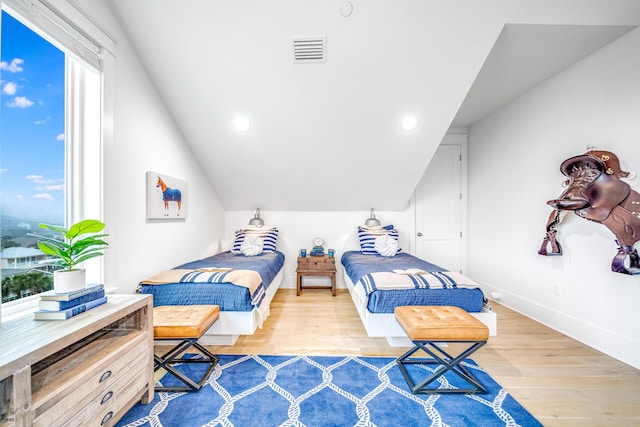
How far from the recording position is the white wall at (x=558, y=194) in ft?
6.57

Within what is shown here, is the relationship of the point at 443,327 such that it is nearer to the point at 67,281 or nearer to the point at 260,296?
the point at 260,296

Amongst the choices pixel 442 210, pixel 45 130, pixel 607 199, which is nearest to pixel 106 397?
pixel 45 130

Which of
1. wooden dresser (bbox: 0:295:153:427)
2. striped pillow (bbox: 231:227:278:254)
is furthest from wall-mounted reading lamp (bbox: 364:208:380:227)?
wooden dresser (bbox: 0:295:153:427)

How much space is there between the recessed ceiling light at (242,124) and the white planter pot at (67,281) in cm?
195

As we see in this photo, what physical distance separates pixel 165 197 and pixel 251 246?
1219 millimetres

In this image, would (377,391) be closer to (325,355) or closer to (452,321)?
Result: (325,355)

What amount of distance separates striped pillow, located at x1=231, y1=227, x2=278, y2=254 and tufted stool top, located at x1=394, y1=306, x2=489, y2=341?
90.8 inches

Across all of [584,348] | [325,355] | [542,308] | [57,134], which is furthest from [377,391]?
[57,134]

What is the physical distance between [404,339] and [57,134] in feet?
9.75

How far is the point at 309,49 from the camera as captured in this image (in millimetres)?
2131

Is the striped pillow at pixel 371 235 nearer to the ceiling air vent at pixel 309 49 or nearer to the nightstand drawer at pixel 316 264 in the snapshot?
the nightstand drawer at pixel 316 264

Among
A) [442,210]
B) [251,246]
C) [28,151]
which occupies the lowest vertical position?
[251,246]

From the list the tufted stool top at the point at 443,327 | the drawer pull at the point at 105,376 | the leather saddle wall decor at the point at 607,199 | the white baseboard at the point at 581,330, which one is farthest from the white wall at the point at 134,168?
the white baseboard at the point at 581,330

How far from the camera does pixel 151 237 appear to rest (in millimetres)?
2301
